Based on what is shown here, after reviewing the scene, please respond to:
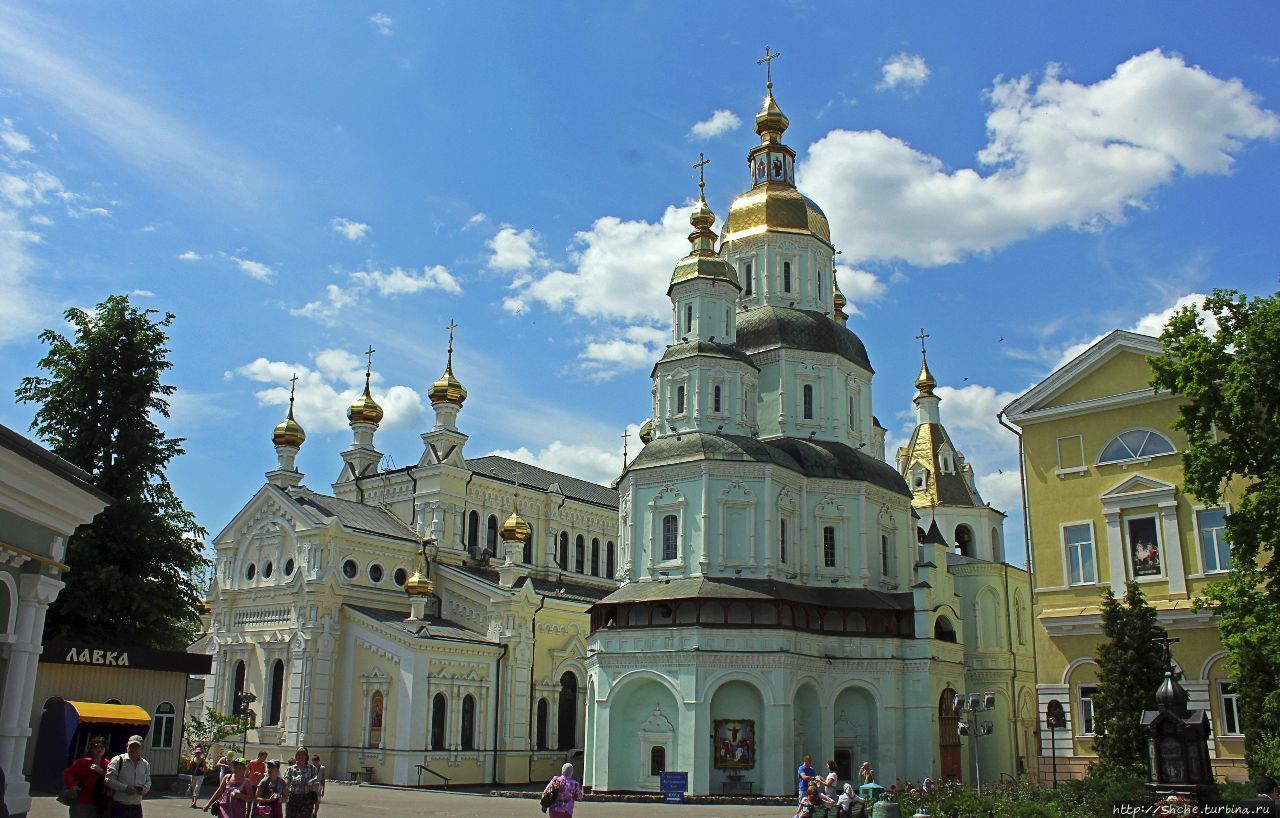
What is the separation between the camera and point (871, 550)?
3775cm

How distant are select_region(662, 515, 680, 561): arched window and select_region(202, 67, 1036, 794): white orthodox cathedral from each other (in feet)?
0.24

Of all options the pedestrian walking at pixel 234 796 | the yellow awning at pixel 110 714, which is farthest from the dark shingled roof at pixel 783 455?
the pedestrian walking at pixel 234 796

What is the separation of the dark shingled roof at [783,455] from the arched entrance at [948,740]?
306 inches

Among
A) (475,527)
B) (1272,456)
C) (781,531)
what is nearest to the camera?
(1272,456)

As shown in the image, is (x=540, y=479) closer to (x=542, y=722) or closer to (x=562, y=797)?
(x=542, y=722)

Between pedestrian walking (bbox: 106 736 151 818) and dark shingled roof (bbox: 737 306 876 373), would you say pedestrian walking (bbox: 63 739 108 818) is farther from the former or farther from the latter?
dark shingled roof (bbox: 737 306 876 373)

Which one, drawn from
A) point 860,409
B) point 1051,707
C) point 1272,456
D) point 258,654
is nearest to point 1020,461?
point 1051,707

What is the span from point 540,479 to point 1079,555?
29235 mm

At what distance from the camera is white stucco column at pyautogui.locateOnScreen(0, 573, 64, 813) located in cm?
1157

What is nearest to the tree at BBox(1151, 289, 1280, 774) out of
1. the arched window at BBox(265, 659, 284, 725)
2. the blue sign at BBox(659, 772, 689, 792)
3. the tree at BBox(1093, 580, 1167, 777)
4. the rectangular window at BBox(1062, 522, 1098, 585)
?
the tree at BBox(1093, 580, 1167, 777)

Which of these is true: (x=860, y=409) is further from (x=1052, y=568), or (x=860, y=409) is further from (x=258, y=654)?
(x=258, y=654)

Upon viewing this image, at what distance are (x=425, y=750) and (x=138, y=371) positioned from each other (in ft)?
51.5

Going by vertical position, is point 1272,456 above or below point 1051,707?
above

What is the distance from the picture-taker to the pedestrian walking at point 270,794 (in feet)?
47.1
